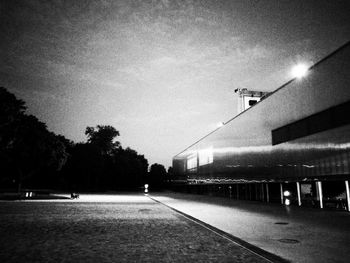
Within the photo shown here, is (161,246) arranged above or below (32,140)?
below

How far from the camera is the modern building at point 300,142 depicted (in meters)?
14.5

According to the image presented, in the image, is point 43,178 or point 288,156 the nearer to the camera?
point 288,156

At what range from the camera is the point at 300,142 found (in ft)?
57.9

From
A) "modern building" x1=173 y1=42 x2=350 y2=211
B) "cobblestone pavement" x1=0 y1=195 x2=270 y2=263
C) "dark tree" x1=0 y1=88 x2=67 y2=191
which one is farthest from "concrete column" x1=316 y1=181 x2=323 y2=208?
"dark tree" x1=0 y1=88 x2=67 y2=191

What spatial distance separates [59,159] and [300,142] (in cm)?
3619

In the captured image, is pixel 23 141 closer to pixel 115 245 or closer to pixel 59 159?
pixel 59 159

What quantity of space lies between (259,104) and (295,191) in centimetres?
723

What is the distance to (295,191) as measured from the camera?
2053 cm

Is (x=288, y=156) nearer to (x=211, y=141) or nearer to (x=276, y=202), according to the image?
(x=276, y=202)

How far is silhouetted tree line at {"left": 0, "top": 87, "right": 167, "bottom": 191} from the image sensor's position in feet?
124

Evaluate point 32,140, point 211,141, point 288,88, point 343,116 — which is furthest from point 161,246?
point 32,140

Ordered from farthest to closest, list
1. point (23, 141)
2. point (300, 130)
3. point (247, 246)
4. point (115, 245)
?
point (23, 141), point (300, 130), point (115, 245), point (247, 246)

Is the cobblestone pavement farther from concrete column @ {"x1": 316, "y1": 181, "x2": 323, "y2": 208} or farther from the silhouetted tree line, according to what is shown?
the silhouetted tree line

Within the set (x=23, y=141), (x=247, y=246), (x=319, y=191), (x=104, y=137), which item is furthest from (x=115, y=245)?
(x=104, y=137)
